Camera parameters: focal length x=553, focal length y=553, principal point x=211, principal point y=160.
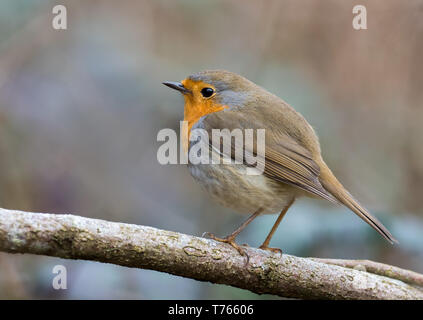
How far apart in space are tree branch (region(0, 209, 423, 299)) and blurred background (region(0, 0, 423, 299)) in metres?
0.92

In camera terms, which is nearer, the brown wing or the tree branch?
the tree branch

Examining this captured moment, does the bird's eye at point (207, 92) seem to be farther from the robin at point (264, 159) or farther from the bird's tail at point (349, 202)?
the bird's tail at point (349, 202)

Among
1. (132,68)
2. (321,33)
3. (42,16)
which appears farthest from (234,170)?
(321,33)

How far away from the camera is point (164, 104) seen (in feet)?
15.0

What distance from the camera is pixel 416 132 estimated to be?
4.80 m

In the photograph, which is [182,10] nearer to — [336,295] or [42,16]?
[42,16]

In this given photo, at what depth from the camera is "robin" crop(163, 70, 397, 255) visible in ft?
9.61

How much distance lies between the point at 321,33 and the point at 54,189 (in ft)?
10.0

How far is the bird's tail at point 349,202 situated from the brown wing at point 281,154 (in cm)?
5

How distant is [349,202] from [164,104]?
213 centimetres

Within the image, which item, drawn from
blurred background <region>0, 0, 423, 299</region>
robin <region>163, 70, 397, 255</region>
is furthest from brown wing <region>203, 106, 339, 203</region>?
blurred background <region>0, 0, 423, 299</region>

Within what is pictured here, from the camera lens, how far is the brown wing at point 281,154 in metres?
2.92

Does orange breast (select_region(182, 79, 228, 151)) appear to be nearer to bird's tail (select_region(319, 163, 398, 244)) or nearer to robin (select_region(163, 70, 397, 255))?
robin (select_region(163, 70, 397, 255))

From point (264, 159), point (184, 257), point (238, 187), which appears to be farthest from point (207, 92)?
point (184, 257)
